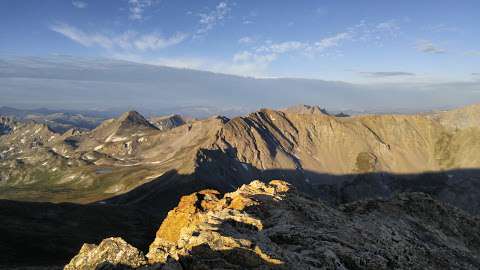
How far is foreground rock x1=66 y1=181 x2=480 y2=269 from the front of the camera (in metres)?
29.1

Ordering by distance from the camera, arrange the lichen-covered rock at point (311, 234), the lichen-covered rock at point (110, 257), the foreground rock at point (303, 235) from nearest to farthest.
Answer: the foreground rock at point (303, 235) → the lichen-covered rock at point (311, 234) → the lichen-covered rock at point (110, 257)

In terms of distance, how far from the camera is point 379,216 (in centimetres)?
6300

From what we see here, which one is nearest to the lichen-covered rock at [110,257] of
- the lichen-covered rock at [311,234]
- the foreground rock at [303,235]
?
the foreground rock at [303,235]

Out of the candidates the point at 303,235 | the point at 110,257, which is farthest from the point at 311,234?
the point at 110,257

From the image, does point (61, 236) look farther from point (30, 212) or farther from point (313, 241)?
point (313, 241)

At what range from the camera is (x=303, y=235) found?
136 feet

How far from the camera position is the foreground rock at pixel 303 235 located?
95.4 feet

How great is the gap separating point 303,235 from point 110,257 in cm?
1849

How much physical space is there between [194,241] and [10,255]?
93.9 meters

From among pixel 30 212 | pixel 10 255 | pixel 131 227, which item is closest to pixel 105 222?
pixel 131 227

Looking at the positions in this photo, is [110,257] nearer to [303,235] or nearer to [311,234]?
[303,235]

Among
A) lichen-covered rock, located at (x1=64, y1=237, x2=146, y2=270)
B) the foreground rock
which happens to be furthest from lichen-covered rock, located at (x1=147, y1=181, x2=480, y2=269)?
lichen-covered rock, located at (x1=64, y1=237, x2=146, y2=270)

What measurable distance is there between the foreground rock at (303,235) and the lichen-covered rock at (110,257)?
10cm

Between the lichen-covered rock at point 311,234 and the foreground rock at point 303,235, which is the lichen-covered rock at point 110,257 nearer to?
the foreground rock at point 303,235
